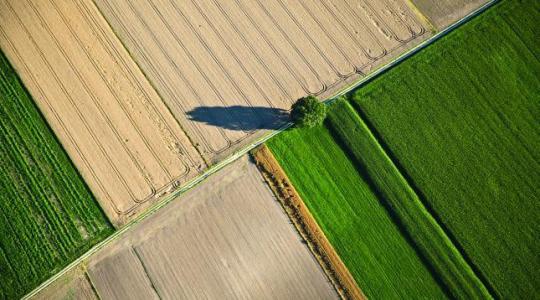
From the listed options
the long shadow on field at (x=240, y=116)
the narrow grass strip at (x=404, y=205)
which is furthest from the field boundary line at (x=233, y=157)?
the narrow grass strip at (x=404, y=205)

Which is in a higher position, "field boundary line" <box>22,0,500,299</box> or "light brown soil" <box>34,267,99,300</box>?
"field boundary line" <box>22,0,500,299</box>

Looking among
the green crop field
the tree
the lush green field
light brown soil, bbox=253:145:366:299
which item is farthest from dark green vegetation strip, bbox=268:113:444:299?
the lush green field

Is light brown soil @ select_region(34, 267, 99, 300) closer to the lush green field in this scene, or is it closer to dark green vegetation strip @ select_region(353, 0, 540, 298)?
the lush green field

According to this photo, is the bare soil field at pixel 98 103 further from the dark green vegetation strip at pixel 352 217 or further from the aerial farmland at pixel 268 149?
the dark green vegetation strip at pixel 352 217

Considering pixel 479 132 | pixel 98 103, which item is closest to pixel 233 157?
pixel 98 103

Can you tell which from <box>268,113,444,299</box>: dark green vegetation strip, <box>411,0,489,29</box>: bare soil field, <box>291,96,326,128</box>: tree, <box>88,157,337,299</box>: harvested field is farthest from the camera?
<box>411,0,489,29</box>: bare soil field

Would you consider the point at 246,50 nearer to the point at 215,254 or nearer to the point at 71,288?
the point at 215,254

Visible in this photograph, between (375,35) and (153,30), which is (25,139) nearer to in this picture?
(153,30)
